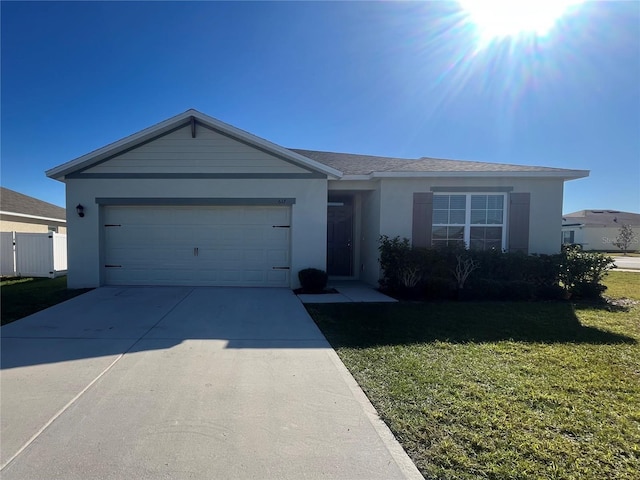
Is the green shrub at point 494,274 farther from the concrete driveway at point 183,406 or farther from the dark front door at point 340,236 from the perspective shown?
the concrete driveway at point 183,406

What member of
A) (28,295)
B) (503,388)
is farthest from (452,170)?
(28,295)

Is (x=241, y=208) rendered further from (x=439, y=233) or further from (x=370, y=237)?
(x=439, y=233)

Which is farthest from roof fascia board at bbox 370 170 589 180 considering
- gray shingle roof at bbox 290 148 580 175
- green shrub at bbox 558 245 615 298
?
green shrub at bbox 558 245 615 298

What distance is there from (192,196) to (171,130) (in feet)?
6.49

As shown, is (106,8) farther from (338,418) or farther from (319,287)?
(338,418)

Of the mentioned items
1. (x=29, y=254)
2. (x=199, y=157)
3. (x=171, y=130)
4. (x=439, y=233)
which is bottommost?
(x=29, y=254)

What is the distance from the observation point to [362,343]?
4.61 metres

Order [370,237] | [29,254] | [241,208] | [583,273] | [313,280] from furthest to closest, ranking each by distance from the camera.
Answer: [29,254]
[370,237]
[241,208]
[313,280]
[583,273]

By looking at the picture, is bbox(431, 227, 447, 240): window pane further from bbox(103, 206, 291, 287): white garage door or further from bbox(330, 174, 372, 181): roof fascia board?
bbox(103, 206, 291, 287): white garage door

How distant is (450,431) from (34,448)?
324cm

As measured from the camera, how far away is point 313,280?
839 centimetres

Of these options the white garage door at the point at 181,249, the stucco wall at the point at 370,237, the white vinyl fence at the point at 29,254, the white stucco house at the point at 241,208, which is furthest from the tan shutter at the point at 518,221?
the white vinyl fence at the point at 29,254

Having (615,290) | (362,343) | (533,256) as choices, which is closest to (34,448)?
(362,343)

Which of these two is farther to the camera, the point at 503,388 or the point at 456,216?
the point at 456,216
